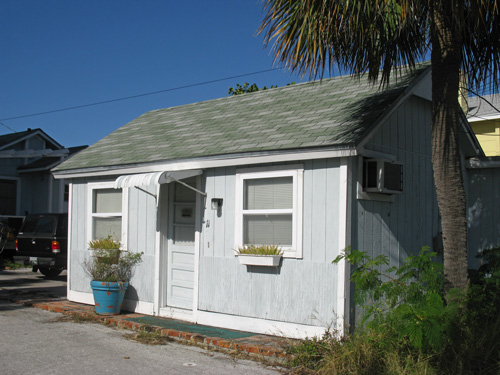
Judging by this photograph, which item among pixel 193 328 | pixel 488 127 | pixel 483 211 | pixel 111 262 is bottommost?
pixel 193 328

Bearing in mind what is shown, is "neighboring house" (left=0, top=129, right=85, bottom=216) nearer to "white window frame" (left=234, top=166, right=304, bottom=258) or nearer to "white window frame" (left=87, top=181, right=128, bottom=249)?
"white window frame" (left=87, top=181, right=128, bottom=249)

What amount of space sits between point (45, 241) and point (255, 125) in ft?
26.4

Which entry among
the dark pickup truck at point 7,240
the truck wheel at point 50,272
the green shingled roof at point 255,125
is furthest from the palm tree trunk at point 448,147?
the dark pickup truck at point 7,240

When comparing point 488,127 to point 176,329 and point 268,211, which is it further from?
point 176,329

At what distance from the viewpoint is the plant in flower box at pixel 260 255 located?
25.8ft

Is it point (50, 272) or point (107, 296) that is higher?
point (107, 296)

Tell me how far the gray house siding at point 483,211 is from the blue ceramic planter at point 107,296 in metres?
6.08

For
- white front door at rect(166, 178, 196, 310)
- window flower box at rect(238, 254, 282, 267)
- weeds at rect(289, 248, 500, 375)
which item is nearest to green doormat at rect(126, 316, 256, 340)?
white front door at rect(166, 178, 196, 310)

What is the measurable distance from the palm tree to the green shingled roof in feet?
3.81

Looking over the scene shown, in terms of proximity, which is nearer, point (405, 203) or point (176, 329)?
point (176, 329)

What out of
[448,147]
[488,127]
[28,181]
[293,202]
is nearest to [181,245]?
[293,202]

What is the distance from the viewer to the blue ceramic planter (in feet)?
31.3

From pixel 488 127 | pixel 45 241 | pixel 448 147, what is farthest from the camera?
pixel 488 127

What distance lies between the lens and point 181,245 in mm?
9695
